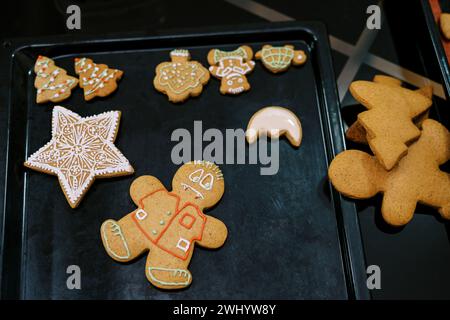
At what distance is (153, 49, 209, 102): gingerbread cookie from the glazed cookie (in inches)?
8.7

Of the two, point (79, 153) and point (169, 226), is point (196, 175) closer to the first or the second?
point (169, 226)

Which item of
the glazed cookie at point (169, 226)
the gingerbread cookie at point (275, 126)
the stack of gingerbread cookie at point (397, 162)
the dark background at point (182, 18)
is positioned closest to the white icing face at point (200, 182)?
the glazed cookie at point (169, 226)

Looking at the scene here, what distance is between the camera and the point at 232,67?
1.21 m

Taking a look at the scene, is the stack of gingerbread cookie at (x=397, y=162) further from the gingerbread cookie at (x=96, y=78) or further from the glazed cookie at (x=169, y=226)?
the gingerbread cookie at (x=96, y=78)

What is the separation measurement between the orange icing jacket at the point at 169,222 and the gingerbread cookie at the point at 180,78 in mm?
280

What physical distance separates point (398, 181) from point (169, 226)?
53 cm

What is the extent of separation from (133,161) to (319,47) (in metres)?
0.59

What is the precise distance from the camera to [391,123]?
993 millimetres

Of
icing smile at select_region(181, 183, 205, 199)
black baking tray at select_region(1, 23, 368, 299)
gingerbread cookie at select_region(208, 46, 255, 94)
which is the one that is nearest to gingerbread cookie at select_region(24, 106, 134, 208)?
black baking tray at select_region(1, 23, 368, 299)

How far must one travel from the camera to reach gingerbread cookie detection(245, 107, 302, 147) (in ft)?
3.70

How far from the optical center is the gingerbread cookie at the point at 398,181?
1003 millimetres

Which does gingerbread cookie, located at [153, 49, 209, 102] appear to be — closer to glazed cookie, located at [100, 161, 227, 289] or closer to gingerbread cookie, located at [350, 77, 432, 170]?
glazed cookie, located at [100, 161, 227, 289]

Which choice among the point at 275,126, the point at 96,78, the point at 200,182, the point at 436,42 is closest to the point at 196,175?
the point at 200,182
